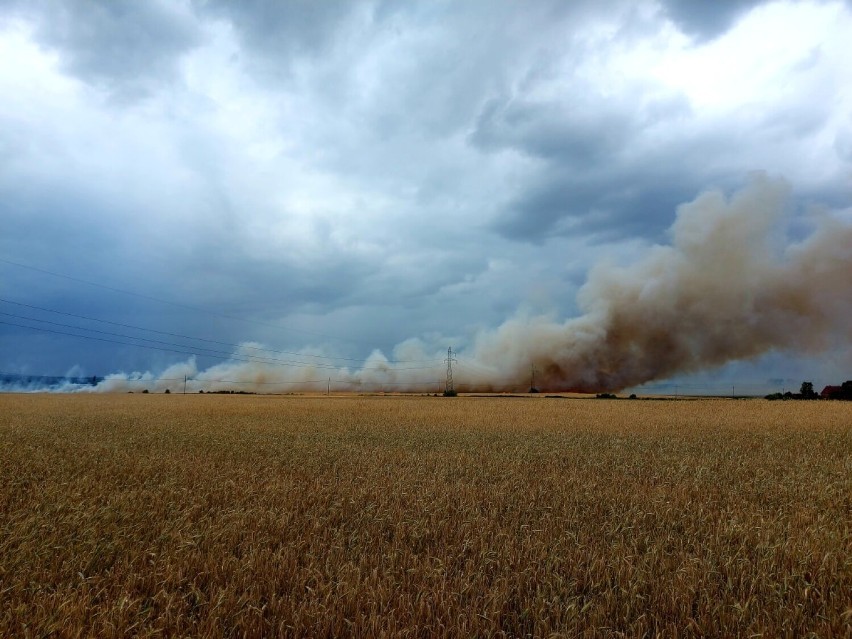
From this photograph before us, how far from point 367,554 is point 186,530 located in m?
3.02

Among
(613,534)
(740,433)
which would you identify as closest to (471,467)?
(613,534)

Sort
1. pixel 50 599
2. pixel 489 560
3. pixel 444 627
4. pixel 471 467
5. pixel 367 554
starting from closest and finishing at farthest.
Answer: pixel 444 627 < pixel 50 599 < pixel 489 560 < pixel 367 554 < pixel 471 467

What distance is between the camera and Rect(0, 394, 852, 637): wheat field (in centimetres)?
486

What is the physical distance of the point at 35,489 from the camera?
33.7ft

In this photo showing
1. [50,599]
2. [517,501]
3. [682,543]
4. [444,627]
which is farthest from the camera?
[517,501]

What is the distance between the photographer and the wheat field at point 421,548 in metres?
4.86

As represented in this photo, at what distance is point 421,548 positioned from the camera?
7035 mm

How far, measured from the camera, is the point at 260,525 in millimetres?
7895

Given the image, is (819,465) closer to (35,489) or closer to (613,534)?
(613,534)

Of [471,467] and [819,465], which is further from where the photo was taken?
[819,465]

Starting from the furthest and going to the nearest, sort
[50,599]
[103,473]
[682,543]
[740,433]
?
1. [740,433]
2. [103,473]
3. [682,543]
4. [50,599]

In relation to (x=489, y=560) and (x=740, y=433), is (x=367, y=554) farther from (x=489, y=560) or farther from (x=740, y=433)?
(x=740, y=433)

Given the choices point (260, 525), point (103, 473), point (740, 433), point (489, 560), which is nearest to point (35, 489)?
point (103, 473)

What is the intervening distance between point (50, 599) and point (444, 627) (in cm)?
418
